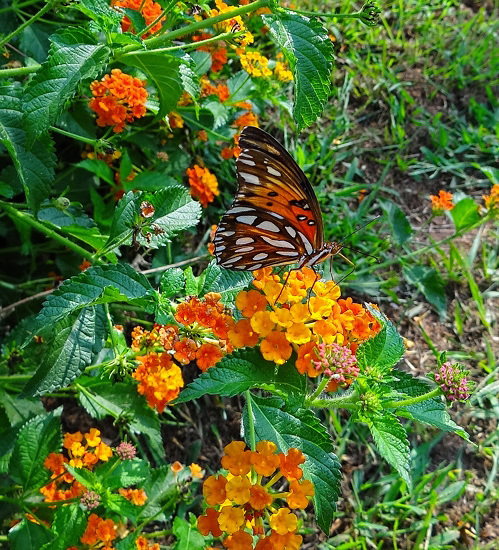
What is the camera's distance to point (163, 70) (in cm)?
189

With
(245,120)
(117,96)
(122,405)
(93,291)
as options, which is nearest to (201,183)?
(245,120)

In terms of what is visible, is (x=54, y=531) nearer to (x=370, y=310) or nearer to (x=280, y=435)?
(x=280, y=435)

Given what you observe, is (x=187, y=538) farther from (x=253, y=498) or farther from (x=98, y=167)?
(x=98, y=167)

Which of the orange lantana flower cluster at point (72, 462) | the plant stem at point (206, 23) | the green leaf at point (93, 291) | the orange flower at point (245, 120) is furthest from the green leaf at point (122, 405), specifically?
the orange flower at point (245, 120)

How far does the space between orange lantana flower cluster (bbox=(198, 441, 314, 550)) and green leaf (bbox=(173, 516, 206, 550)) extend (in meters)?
0.63

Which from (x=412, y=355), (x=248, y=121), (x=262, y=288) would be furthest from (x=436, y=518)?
(x=248, y=121)

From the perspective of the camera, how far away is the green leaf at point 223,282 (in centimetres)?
196

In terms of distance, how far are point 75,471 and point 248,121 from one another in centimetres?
191

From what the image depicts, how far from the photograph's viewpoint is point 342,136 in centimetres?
410

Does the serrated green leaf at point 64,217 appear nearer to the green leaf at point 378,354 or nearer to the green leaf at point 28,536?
the green leaf at point 28,536

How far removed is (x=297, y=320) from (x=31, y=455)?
1.17 m

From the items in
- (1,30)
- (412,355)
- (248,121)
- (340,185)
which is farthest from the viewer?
(340,185)

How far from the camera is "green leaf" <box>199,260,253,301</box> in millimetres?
1965

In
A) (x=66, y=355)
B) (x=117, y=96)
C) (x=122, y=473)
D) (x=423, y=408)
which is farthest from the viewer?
(x=117, y=96)
